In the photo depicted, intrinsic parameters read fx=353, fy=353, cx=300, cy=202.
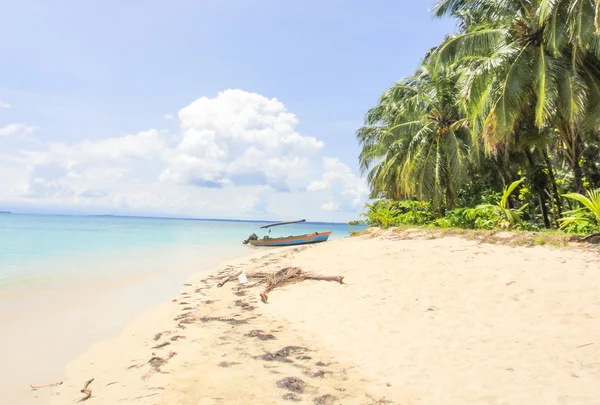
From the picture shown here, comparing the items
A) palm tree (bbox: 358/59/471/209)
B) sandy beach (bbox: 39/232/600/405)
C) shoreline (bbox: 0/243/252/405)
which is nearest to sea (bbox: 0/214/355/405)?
shoreline (bbox: 0/243/252/405)

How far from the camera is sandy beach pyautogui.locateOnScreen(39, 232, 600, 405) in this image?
356 centimetres

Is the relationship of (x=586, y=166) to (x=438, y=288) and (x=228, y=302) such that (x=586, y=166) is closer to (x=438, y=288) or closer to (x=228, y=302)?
(x=438, y=288)

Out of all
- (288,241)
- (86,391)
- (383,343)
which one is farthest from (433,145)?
(86,391)

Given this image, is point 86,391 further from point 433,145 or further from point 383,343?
point 433,145

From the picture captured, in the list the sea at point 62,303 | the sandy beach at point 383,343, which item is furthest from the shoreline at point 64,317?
the sandy beach at point 383,343

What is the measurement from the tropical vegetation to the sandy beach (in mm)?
4269

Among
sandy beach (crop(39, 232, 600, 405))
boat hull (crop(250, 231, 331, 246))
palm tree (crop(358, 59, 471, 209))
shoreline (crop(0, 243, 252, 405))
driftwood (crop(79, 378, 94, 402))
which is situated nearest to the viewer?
sandy beach (crop(39, 232, 600, 405))

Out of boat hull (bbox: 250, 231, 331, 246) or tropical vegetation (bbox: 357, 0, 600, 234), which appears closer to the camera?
tropical vegetation (bbox: 357, 0, 600, 234)

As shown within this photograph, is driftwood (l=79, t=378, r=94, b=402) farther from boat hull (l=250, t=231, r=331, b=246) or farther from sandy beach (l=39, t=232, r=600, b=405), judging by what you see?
boat hull (l=250, t=231, r=331, b=246)

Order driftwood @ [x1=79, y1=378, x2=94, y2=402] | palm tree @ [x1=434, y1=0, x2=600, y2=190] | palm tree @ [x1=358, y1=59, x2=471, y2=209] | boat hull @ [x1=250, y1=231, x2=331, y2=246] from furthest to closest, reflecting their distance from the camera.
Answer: boat hull @ [x1=250, y1=231, x2=331, y2=246], palm tree @ [x1=358, y1=59, x2=471, y2=209], palm tree @ [x1=434, y1=0, x2=600, y2=190], driftwood @ [x1=79, y1=378, x2=94, y2=402]

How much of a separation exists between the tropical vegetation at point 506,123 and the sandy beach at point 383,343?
427cm

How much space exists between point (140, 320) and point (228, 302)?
1837mm

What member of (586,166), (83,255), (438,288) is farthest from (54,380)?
(586,166)

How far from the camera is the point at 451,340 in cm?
466
